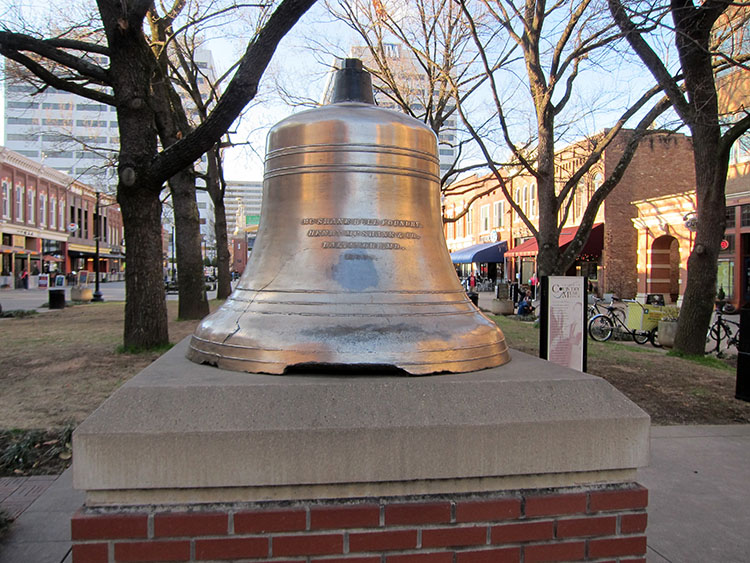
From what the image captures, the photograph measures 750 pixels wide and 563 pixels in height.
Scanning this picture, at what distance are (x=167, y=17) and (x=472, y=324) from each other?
1161 centimetres

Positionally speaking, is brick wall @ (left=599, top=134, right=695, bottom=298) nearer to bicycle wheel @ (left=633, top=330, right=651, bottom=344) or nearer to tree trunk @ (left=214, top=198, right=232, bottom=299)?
bicycle wheel @ (left=633, top=330, right=651, bottom=344)

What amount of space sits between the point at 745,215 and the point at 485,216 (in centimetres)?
2535

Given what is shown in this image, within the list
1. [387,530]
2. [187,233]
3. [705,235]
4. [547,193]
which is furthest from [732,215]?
[387,530]

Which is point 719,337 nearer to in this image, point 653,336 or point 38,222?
point 653,336

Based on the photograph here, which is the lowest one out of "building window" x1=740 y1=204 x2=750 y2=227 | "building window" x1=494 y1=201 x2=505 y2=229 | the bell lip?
the bell lip

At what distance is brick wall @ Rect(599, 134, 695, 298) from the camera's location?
30031mm

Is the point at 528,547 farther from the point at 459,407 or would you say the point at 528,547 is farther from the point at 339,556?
the point at 339,556

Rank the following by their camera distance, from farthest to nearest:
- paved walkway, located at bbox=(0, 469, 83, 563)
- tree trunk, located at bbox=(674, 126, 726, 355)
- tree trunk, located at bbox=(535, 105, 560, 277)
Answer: tree trunk, located at bbox=(535, 105, 560, 277), tree trunk, located at bbox=(674, 126, 726, 355), paved walkway, located at bbox=(0, 469, 83, 563)

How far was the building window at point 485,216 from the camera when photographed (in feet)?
150

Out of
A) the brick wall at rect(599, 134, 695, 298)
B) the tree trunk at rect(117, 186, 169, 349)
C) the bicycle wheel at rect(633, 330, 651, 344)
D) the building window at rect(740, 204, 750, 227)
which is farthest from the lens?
the brick wall at rect(599, 134, 695, 298)

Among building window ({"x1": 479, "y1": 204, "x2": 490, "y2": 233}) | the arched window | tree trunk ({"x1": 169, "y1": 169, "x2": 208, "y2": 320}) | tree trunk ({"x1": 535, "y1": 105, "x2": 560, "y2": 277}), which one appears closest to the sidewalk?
tree trunk ({"x1": 535, "y1": 105, "x2": 560, "y2": 277})

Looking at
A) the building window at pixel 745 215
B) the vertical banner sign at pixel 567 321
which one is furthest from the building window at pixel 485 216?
the vertical banner sign at pixel 567 321

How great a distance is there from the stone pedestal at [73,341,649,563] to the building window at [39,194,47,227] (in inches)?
2282

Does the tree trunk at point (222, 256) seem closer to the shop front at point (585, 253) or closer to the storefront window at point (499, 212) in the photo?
the shop front at point (585, 253)
